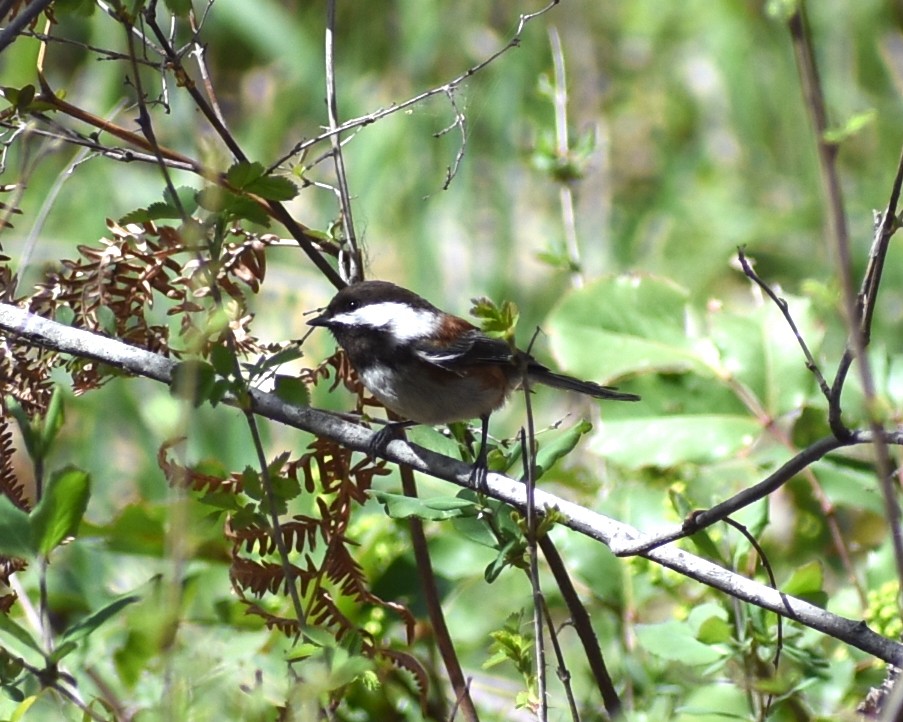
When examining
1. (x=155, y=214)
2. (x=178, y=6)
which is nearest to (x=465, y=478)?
(x=155, y=214)

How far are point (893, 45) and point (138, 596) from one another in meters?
5.24

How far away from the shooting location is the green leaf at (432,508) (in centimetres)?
164

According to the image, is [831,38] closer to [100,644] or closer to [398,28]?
[398,28]

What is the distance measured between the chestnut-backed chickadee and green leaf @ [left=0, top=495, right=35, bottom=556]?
1.21 meters

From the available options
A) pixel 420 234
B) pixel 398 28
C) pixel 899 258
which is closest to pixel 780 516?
pixel 899 258

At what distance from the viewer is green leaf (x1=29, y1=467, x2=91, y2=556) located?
1.33 meters

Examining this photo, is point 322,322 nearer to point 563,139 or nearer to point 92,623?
point 563,139

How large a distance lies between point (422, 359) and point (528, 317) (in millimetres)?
2552

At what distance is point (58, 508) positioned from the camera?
1342mm

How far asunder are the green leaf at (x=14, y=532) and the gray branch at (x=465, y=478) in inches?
14.3

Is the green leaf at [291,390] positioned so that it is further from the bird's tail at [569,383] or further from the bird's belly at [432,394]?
the bird's tail at [569,383]

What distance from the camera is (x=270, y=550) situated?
5.73 feet

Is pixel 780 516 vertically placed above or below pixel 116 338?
below

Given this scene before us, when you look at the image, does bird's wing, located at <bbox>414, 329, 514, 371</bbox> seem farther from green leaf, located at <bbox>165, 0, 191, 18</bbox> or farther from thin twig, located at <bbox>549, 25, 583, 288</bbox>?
green leaf, located at <bbox>165, 0, 191, 18</bbox>
